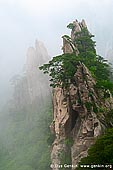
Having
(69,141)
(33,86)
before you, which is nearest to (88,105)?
(69,141)

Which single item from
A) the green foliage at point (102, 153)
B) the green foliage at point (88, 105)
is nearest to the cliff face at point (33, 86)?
the green foliage at point (88, 105)

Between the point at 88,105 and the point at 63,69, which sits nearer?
the point at 88,105

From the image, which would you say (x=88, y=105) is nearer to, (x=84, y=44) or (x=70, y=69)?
(x=70, y=69)

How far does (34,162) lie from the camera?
135 ft

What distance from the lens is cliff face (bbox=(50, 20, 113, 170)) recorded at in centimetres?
2762

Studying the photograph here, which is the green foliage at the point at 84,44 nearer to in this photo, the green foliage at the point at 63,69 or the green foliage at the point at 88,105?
the green foliage at the point at 63,69

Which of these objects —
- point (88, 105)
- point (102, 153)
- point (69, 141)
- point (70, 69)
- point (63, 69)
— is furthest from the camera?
point (69, 141)

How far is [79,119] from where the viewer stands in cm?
3067

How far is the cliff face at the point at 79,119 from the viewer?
27.6 meters

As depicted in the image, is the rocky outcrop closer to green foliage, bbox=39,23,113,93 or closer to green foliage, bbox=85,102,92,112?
green foliage, bbox=39,23,113,93

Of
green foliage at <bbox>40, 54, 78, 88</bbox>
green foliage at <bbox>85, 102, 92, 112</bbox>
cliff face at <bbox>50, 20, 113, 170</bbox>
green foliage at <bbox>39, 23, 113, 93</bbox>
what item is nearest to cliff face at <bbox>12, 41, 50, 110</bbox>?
green foliage at <bbox>39, 23, 113, 93</bbox>

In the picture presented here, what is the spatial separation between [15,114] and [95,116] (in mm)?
31684

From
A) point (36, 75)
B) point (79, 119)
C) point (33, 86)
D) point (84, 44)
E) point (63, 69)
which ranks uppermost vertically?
point (36, 75)

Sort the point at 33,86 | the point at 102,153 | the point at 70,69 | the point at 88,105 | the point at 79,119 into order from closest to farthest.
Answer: the point at 102,153 < the point at 88,105 < the point at 70,69 < the point at 79,119 < the point at 33,86
